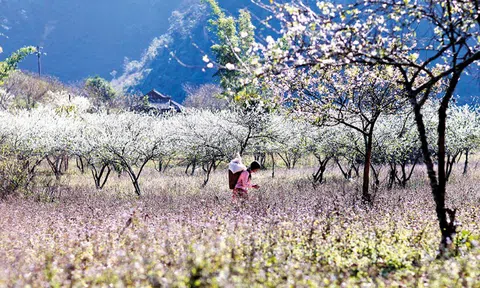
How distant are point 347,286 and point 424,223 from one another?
13.2ft

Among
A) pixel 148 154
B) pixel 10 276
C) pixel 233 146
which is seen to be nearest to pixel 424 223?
pixel 10 276

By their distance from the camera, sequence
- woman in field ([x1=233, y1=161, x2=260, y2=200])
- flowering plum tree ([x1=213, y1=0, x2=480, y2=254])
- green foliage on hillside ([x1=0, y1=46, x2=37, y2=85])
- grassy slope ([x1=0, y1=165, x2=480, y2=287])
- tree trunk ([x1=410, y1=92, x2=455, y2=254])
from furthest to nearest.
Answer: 1. green foliage on hillside ([x1=0, y1=46, x2=37, y2=85])
2. woman in field ([x1=233, y1=161, x2=260, y2=200])
3. tree trunk ([x1=410, y1=92, x2=455, y2=254])
4. flowering plum tree ([x1=213, y1=0, x2=480, y2=254])
5. grassy slope ([x1=0, y1=165, x2=480, y2=287])

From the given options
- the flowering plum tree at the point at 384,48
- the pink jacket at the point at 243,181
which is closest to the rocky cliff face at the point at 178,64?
the pink jacket at the point at 243,181

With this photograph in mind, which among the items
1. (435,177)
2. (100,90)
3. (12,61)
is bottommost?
(435,177)

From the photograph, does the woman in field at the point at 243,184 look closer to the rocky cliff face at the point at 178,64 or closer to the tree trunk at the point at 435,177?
the tree trunk at the point at 435,177

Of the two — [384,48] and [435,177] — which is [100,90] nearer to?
[384,48]

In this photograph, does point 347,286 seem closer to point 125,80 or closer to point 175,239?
point 175,239

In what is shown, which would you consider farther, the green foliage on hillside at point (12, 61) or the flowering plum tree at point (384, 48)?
the green foliage on hillside at point (12, 61)

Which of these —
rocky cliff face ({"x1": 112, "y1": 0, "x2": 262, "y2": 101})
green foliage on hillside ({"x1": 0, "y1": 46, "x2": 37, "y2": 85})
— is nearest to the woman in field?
green foliage on hillside ({"x1": 0, "y1": 46, "x2": 37, "y2": 85})

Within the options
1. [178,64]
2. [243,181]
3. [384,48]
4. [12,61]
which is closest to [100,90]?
[12,61]

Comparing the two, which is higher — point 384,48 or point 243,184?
point 384,48

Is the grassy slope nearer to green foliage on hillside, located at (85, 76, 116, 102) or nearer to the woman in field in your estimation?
the woman in field

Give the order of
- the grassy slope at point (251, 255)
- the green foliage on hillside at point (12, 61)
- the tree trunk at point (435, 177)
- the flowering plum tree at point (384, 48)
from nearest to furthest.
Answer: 1. the grassy slope at point (251, 255)
2. the flowering plum tree at point (384, 48)
3. the tree trunk at point (435, 177)
4. the green foliage on hillside at point (12, 61)

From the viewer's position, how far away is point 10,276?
4.30m
